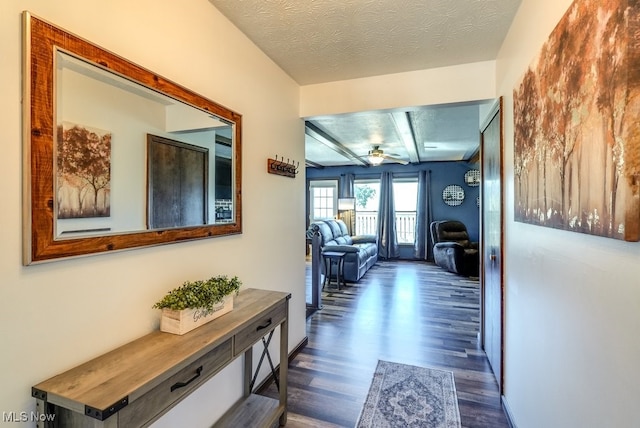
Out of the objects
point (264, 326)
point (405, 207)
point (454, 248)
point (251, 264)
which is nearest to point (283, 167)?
point (251, 264)

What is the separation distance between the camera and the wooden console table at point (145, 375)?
90 centimetres

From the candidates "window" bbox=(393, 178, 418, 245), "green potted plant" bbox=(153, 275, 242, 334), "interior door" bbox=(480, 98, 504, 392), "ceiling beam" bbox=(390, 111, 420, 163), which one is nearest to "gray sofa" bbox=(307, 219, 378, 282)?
"window" bbox=(393, 178, 418, 245)

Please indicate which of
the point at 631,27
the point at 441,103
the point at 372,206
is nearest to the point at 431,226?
the point at 372,206

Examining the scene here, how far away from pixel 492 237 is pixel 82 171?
274 cm

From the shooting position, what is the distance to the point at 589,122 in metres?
0.93

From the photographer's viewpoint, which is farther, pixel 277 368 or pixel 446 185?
pixel 446 185

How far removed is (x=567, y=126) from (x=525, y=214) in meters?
0.63

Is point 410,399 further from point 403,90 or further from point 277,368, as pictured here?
point 403,90

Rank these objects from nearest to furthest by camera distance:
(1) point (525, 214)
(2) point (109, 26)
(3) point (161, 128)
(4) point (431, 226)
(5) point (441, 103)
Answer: (2) point (109, 26), (3) point (161, 128), (1) point (525, 214), (5) point (441, 103), (4) point (431, 226)

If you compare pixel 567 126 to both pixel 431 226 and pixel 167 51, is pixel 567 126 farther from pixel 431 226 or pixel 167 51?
pixel 431 226

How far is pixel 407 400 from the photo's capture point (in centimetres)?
221

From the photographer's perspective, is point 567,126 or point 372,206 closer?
point 567,126

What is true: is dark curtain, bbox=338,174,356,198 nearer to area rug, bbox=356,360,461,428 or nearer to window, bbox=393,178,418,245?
window, bbox=393,178,418,245

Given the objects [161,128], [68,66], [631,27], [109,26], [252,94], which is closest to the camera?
[631,27]
